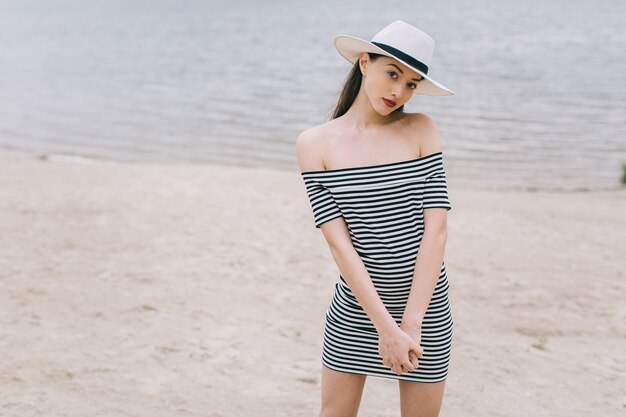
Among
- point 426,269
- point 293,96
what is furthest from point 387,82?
point 293,96

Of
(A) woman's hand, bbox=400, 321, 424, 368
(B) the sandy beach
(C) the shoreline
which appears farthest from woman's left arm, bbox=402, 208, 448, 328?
(C) the shoreline

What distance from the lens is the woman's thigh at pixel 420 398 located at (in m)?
2.64

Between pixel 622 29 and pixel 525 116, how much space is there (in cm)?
1743

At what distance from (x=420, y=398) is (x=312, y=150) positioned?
94 cm

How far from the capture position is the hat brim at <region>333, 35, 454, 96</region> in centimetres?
251

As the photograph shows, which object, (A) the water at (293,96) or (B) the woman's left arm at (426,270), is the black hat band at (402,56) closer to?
(B) the woman's left arm at (426,270)

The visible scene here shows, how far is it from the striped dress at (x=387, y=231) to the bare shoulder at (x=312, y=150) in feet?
0.11

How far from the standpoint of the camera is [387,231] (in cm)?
254

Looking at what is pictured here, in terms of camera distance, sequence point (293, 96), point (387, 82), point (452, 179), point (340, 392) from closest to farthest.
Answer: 1. point (387, 82)
2. point (340, 392)
3. point (452, 179)
4. point (293, 96)

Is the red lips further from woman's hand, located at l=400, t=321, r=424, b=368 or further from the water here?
the water

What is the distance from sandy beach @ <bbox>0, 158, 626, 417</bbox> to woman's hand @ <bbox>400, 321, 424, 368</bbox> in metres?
1.93

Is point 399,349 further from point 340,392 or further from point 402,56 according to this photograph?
point 402,56

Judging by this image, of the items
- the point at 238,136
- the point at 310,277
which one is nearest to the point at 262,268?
the point at 310,277

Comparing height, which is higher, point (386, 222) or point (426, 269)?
point (386, 222)
